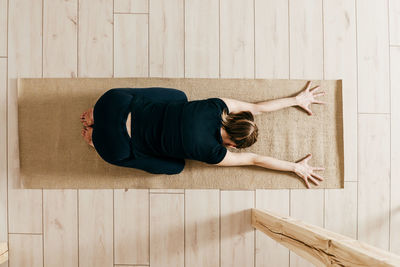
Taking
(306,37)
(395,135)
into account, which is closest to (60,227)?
(306,37)

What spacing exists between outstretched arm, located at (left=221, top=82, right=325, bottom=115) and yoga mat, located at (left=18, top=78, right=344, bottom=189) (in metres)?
0.04

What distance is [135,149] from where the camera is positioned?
141cm

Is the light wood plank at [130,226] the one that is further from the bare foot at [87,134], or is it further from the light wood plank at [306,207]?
the light wood plank at [306,207]

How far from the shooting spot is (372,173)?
1.71m

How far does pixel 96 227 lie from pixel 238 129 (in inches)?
39.1

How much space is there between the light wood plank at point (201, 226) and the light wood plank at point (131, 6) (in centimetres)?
109

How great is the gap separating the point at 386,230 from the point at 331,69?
994 millimetres

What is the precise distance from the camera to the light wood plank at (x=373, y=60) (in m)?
1.71

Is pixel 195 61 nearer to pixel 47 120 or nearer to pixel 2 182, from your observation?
pixel 47 120

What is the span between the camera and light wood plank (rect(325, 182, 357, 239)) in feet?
5.58

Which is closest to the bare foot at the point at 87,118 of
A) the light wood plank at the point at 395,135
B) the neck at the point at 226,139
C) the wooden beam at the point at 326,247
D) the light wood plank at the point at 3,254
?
the neck at the point at 226,139

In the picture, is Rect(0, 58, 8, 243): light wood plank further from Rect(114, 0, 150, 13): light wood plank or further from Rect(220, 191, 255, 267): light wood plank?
Rect(220, 191, 255, 267): light wood plank

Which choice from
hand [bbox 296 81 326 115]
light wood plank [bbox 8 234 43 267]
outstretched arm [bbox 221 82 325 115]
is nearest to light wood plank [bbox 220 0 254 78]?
outstretched arm [bbox 221 82 325 115]

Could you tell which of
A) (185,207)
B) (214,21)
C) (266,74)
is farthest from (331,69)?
(185,207)
